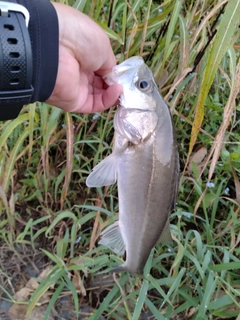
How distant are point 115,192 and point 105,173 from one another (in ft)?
2.10

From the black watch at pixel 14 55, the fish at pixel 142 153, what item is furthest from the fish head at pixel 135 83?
the black watch at pixel 14 55

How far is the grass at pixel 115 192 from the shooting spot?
1523 mm

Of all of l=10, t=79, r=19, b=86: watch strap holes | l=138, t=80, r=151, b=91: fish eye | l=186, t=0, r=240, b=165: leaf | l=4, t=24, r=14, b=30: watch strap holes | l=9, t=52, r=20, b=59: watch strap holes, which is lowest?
l=10, t=79, r=19, b=86: watch strap holes

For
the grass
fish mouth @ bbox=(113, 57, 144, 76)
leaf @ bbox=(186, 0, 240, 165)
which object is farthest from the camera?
the grass

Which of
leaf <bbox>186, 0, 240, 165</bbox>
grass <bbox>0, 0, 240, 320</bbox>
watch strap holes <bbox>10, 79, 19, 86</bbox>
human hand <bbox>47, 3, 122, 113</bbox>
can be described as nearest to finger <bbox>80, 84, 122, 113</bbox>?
human hand <bbox>47, 3, 122, 113</bbox>

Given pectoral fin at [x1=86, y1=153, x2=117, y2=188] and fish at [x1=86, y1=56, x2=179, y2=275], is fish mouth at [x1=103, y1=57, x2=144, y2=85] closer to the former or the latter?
fish at [x1=86, y1=56, x2=179, y2=275]

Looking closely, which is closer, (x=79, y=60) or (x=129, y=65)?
(x=129, y=65)

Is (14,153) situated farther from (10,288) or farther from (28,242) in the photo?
(10,288)

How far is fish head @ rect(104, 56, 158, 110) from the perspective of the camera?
1.23 metres

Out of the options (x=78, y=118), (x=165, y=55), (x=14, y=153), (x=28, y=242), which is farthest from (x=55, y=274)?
(x=165, y=55)

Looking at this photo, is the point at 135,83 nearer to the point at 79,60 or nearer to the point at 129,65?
the point at 129,65

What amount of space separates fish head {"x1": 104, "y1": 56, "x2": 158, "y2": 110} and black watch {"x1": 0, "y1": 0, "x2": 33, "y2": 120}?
299 mm

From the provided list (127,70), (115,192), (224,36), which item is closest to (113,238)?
(115,192)

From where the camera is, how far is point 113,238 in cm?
141
